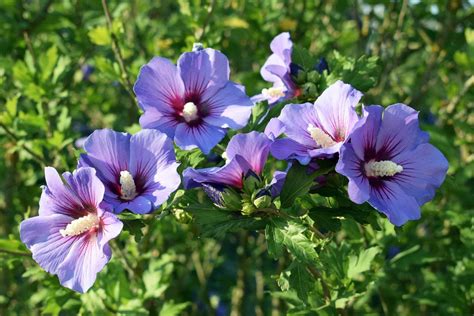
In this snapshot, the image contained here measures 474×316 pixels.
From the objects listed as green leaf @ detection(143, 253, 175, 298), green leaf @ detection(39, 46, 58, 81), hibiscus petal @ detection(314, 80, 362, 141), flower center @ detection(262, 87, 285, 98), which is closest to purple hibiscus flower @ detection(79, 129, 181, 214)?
hibiscus petal @ detection(314, 80, 362, 141)

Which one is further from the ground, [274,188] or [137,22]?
[274,188]

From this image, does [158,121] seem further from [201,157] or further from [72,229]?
[72,229]

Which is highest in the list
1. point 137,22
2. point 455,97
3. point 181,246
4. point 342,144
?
point 342,144

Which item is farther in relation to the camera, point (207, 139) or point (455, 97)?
point (455, 97)

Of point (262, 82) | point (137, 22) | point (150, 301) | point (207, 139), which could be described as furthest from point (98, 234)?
point (137, 22)

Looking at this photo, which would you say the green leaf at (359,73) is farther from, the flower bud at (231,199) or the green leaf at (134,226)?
the green leaf at (134,226)

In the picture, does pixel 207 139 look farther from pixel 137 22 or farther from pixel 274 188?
pixel 137 22

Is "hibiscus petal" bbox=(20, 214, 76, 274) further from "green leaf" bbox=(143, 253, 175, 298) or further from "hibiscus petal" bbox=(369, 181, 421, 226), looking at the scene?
"green leaf" bbox=(143, 253, 175, 298)

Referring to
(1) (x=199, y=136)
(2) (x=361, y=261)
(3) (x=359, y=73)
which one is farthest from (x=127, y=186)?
(2) (x=361, y=261)
